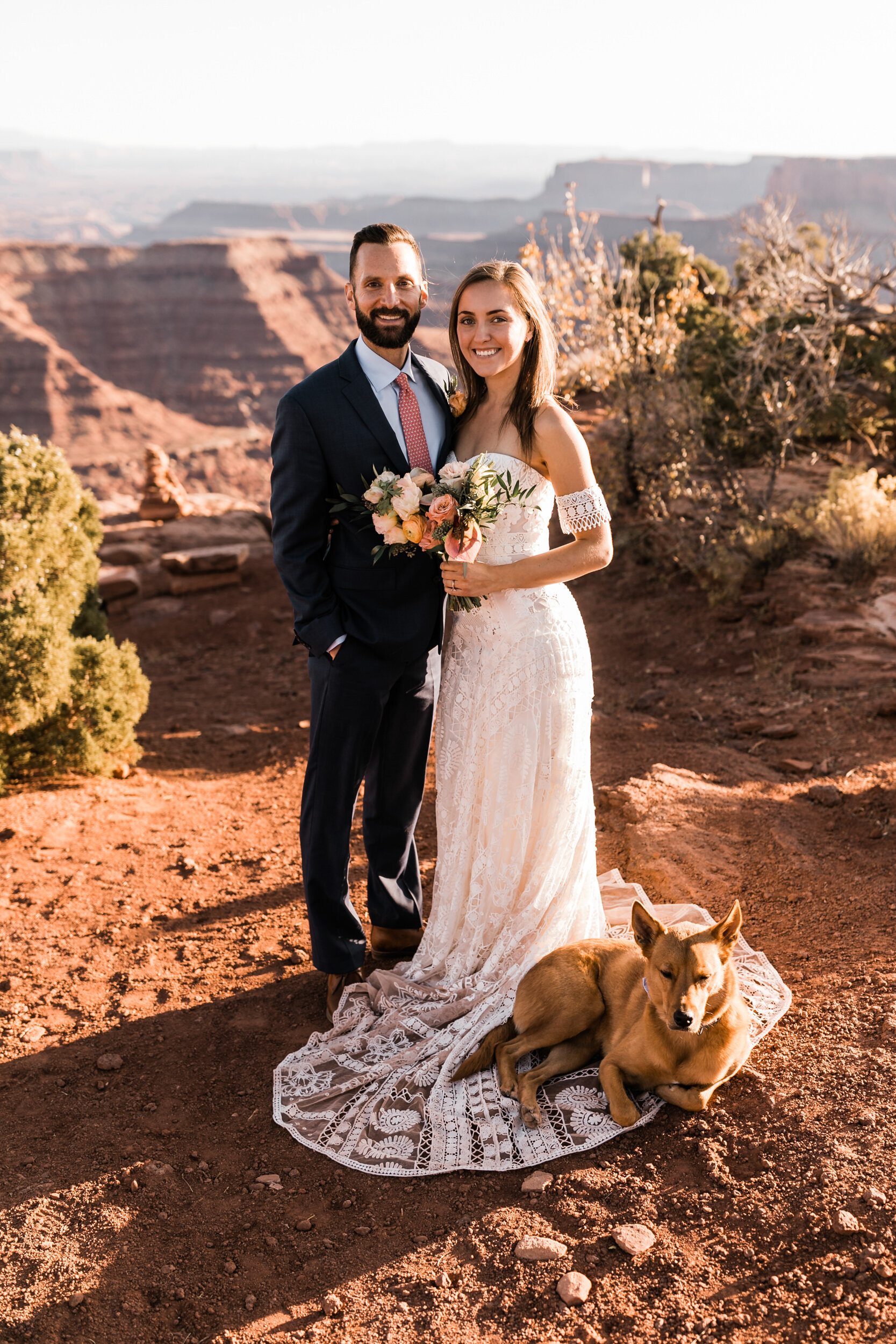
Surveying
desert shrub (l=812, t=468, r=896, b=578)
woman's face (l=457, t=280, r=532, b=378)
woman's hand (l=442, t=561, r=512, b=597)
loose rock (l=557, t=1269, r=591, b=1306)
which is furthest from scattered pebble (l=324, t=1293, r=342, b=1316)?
desert shrub (l=812, t=468, r=896, b=578)

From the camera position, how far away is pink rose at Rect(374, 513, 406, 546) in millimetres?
3379

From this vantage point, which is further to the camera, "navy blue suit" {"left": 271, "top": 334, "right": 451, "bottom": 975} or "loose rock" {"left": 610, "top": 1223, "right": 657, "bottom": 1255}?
"navy blue suit" {"left": 271, "top": 334, "right": 451, "bottom": 975}

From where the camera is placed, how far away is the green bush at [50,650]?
6078 mm

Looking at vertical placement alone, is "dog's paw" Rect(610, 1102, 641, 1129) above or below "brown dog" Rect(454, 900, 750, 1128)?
below

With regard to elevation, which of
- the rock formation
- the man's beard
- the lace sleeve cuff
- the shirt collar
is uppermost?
the man's beard

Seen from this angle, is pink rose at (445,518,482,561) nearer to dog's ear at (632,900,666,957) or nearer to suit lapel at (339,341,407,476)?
suit lapel at (339,341,407,476)

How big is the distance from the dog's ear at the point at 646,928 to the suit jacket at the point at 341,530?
138 centimetres

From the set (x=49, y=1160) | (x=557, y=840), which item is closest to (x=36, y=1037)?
(x=49, y=1160)

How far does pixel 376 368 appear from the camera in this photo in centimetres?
366

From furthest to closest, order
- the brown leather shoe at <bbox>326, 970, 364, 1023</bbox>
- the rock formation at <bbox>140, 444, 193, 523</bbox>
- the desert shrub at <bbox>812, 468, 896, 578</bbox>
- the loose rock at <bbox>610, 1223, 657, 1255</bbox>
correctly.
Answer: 1. the rock formation at <bbox>140, 444, 193, 523</bbox>
2. the desert shrub at <bbox>812, 468, 896, 578</bbox>
3. the brown leather shoe at <bbox>326, 970, 364, 1023</bbox>
4. the loose rock at <bbox>610, 1223, 657, 1255</bbox>

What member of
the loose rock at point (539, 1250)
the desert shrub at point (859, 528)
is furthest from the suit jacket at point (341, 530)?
the desert shrub at point (859, 528)

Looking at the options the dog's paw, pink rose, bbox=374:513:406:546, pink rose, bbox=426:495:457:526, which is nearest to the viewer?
the dog's paw

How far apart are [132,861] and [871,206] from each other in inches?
5694

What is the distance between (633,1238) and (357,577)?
2334 millimetres
